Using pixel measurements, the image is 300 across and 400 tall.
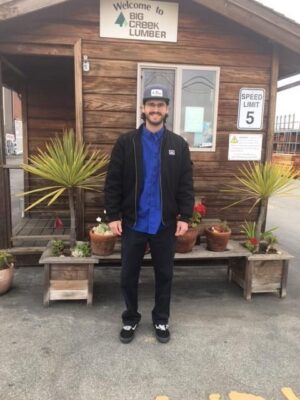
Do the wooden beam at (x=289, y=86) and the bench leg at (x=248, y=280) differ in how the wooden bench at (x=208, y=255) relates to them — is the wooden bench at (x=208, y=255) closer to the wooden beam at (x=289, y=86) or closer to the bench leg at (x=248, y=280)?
the bench leg at (x=248, y=280)

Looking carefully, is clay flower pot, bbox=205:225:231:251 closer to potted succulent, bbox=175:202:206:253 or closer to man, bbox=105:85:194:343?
potted succulent, bbox=175:202:206:253

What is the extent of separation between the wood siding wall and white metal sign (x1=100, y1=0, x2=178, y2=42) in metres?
0.08

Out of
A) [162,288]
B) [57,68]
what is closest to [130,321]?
[162,288]

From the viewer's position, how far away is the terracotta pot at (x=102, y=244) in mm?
3816

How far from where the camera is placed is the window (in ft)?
14.8

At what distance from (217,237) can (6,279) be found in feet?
7.45

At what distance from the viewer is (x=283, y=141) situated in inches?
862

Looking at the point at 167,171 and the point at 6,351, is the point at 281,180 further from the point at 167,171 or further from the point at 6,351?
the point at 6,351

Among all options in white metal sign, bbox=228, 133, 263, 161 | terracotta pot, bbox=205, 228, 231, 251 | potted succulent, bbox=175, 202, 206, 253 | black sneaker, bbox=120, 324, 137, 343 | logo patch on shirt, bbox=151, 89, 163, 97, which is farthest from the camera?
white metal sign, bbox=228, 133, 263, 161

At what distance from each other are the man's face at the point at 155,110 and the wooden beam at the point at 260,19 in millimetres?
1932

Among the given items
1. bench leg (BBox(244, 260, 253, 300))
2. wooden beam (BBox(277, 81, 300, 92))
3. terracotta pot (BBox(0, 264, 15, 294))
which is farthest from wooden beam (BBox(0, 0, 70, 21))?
wooden beam (BBox(277, 81, 300, 92))

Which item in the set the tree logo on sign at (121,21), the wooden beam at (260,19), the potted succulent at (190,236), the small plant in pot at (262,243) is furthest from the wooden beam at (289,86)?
the potted succulent at (190,236)

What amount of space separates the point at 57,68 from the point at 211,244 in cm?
389

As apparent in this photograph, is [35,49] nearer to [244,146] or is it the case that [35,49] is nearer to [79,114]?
[79,114]
